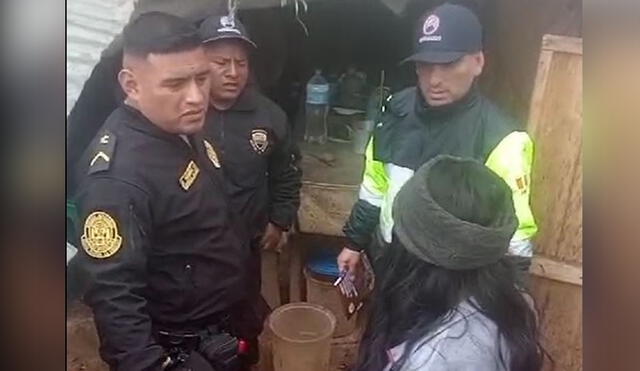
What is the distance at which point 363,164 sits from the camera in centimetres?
133

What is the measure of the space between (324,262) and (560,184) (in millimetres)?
308

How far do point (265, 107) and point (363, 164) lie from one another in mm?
143

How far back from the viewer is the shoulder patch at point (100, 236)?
4.26 feet

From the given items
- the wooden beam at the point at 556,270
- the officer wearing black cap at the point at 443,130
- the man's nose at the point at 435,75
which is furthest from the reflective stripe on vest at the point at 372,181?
the wooden beam at the point at 556,270

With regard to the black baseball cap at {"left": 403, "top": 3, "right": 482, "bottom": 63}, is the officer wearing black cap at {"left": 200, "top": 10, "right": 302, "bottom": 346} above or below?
below

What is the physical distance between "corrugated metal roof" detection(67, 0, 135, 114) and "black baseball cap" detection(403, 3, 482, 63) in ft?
1.24

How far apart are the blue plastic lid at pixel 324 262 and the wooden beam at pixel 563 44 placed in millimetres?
369

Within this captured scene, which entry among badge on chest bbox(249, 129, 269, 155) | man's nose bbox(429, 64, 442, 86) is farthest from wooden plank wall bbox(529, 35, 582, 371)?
badge on chest bbox(249, 129, 269, 155)

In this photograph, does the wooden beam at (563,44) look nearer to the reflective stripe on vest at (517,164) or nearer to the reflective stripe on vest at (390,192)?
the reflective stripe on vest at (517,164)

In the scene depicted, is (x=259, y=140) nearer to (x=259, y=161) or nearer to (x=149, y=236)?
(x=259, y=161)

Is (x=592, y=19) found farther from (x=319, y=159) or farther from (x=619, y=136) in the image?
(x=319, y=159)

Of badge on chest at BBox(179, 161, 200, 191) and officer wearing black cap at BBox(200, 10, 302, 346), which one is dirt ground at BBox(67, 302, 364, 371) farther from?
badge on chest at BBox(179, 161, 200, 191)

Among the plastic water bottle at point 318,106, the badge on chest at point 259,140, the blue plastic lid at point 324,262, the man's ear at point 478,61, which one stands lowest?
the blue plastic lid at point 324,262

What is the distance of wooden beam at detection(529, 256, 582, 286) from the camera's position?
4.26 ft
